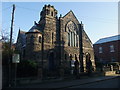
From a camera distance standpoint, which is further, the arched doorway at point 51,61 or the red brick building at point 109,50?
the red brick building at point 109,50

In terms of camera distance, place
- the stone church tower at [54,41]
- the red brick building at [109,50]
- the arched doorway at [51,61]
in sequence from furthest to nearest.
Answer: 1. the red brick building at [109,50]
2. the arched doorway at [51,61]
3. the stone church tower at [54,41]

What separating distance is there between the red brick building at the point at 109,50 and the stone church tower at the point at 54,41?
1282 cm

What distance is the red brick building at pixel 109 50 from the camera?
4459cm

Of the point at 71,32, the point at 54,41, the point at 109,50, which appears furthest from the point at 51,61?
the point at 109,50

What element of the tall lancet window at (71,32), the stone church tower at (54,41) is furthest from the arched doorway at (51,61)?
the tall lancet window at (71,32)

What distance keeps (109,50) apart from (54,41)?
23103mm

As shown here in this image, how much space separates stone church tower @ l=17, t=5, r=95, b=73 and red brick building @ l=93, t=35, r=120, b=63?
42.0 ft

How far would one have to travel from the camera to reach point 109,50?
153 ft

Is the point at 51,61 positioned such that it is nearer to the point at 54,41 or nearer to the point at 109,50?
the point at 54,41

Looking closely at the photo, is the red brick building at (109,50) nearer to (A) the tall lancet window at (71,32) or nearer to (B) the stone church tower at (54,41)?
(B) the stone church tower at (54,41)

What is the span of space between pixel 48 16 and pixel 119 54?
25.5 metres

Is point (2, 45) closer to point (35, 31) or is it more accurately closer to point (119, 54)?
point (35, 31)

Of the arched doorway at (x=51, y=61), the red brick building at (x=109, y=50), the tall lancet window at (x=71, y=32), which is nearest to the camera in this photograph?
the arched doorway at (x=51, y=61)

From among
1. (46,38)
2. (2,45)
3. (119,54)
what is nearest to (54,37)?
(46,38)
